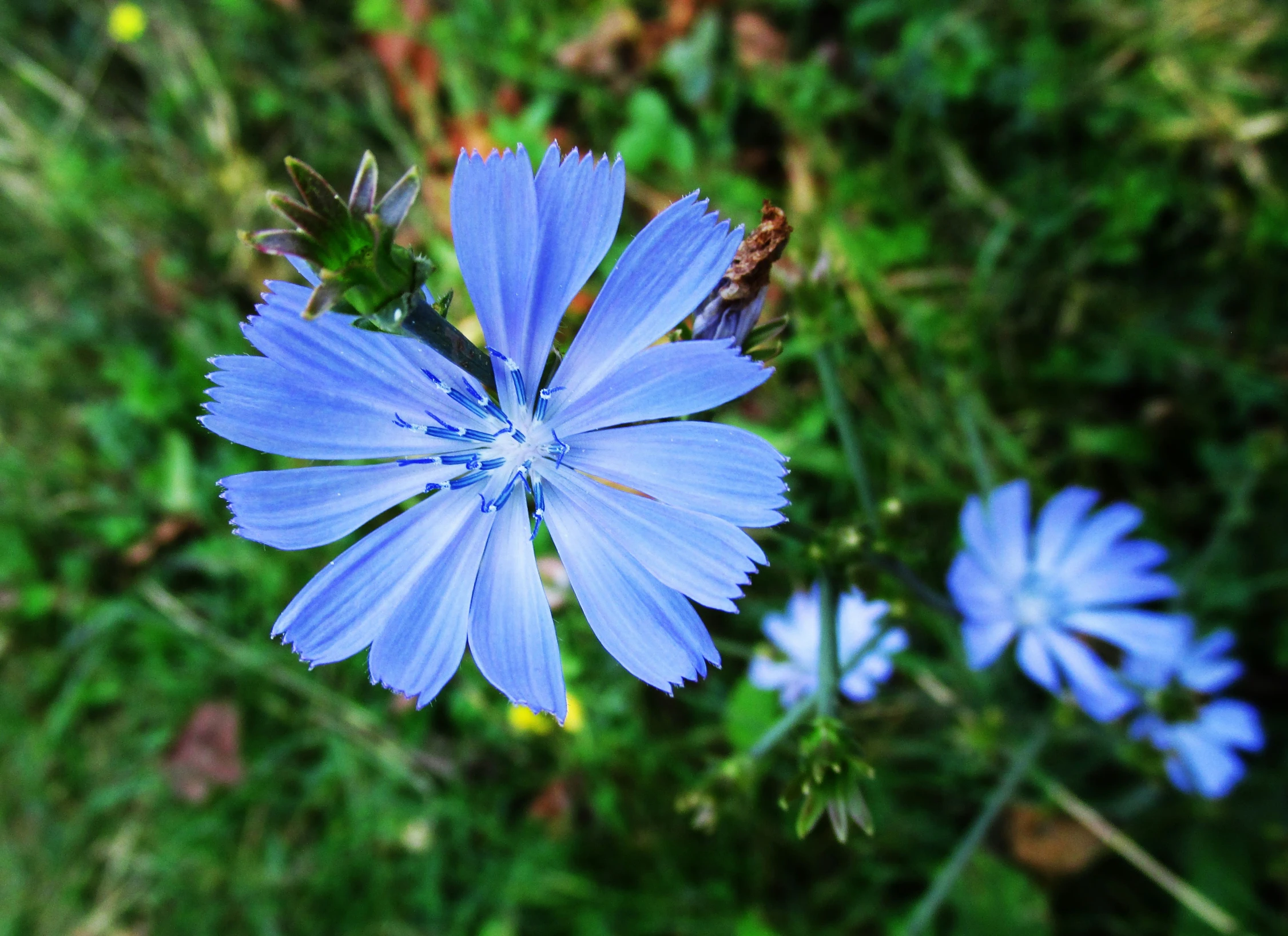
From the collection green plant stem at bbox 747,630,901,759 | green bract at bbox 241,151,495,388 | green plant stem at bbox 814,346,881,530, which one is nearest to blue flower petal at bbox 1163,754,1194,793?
green plant stem at bbox 747,630,901,759

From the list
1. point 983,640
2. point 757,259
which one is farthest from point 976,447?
point 757,259

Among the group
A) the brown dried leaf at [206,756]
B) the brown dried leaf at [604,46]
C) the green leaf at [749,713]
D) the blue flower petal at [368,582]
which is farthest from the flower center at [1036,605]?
the brown dried leaf at [206,756]

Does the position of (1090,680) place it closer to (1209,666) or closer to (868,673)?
(1209,666)

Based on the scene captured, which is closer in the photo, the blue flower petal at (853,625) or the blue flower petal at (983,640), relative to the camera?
the blue flower petal at (983,640)

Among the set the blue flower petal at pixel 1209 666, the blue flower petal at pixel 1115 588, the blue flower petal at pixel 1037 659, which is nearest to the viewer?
the blue flower petal at pixel 1037 659

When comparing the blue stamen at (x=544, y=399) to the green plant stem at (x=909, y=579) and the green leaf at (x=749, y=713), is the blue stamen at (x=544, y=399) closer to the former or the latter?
the green plant stem at (x=909, y=579)
